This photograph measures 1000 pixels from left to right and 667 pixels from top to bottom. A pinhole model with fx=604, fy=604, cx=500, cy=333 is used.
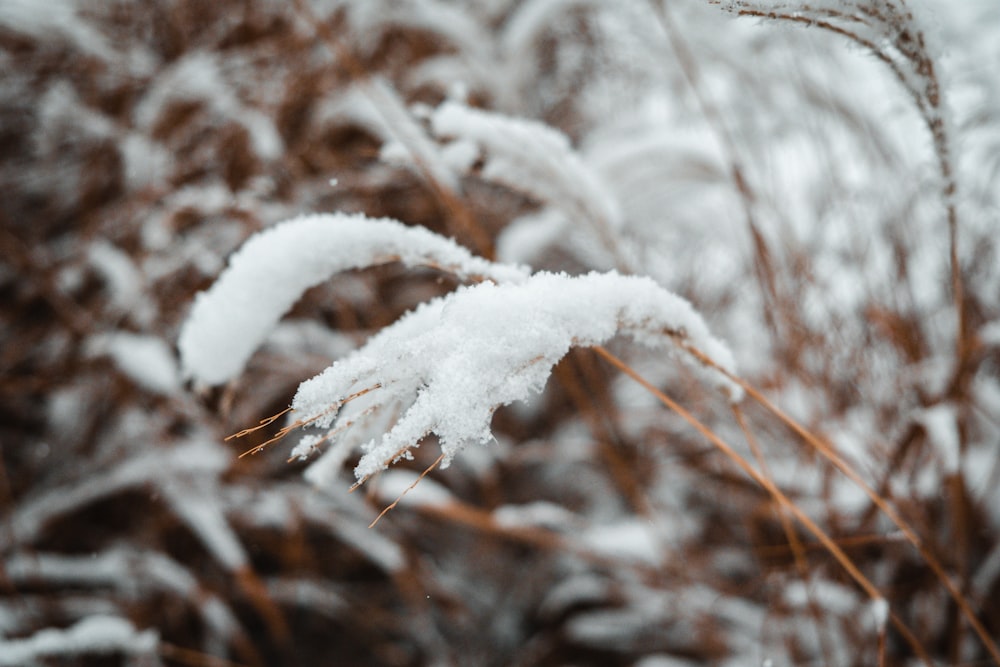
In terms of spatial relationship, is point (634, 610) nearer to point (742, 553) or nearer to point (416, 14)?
point (742, 553)

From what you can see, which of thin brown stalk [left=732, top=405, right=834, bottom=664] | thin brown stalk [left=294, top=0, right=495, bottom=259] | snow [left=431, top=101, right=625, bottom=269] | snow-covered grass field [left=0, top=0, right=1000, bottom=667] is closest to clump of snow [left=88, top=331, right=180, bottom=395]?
snow-covered grass field [left=0, top=0, right=1000, bottom=667]

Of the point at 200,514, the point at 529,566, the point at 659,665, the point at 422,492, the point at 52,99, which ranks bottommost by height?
the point at 659,665

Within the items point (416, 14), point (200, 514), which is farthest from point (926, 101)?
point (416, 14)

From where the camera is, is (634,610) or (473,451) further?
(473,451)

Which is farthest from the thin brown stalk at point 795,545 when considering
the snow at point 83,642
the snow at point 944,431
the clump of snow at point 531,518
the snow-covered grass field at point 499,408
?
the snow at point 83,642

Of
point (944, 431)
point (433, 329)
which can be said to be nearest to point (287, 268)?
point (433, 329)

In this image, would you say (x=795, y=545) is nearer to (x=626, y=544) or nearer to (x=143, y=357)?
(x=626, y=544)
